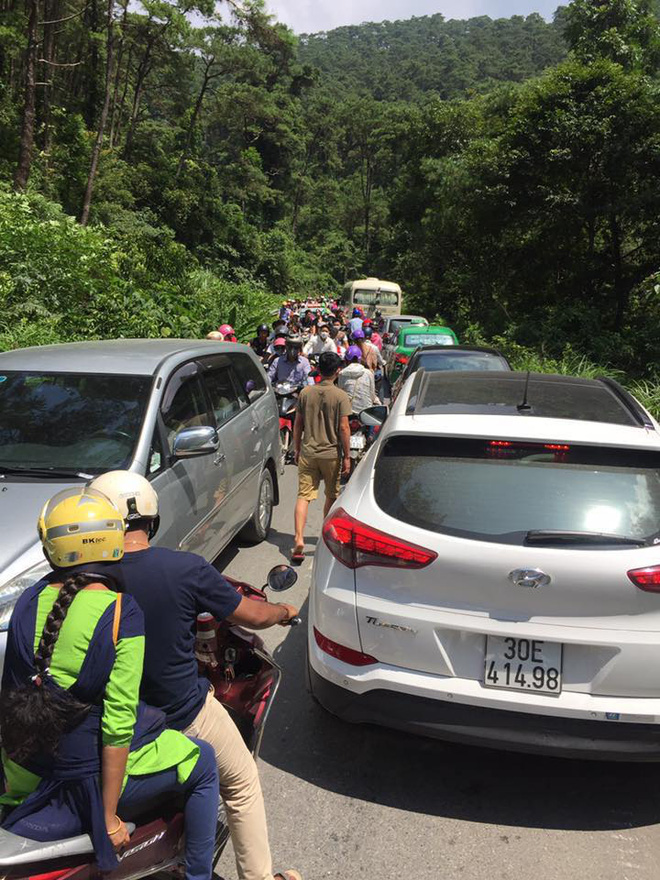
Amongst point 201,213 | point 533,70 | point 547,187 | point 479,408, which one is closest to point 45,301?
point 479,408

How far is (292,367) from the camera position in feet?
31.4

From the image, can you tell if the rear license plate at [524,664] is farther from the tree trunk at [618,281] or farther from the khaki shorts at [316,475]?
the tree trunk at [618,281]

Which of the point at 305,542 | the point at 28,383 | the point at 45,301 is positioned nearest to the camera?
the point at 28,383

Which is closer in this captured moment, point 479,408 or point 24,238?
point 479,408

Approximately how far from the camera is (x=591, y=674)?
2.81 m

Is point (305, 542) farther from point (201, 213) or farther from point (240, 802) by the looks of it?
point (201, 213)

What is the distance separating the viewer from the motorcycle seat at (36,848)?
1.78m

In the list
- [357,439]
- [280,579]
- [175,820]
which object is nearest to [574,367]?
[357,439]

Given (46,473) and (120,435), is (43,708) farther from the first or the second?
(120,435)

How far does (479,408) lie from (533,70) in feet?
411

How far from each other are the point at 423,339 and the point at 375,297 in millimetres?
13808

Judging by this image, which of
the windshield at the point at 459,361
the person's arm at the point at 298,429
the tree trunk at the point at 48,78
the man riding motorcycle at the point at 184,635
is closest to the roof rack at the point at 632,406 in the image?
the man riding motorcycle at the point at 184,635

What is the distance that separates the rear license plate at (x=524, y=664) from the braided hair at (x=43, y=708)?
1.65 metres

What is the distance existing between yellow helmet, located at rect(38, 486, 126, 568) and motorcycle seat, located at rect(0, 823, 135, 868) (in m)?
0.69
